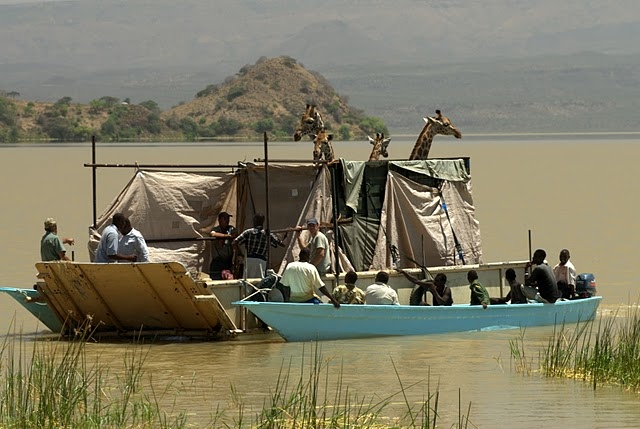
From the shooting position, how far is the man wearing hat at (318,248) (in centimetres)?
1884

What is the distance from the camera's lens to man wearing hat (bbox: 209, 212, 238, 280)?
19828mm

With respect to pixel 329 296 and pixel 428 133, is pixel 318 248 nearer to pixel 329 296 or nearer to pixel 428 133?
pixel 329 296

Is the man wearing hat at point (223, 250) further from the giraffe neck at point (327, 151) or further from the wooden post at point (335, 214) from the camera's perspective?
the giraffe neck at point (327, 151)

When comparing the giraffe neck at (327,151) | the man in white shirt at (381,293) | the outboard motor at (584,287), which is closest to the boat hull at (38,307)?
the man in white shirt at (381,293)

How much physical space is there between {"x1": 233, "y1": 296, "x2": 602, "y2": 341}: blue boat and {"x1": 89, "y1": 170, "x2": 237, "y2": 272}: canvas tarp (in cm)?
240

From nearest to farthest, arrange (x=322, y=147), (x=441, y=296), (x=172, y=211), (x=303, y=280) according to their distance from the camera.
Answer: (x=303, y=280), (x=441, y=296), (x=172, y=211), (x=322, y=147)

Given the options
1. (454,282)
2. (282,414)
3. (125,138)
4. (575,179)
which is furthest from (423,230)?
(125,138)

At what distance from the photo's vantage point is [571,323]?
20.3 m

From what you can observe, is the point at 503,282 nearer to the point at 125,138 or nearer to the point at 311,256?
the point at 311,256

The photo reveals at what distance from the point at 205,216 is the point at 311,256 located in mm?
2086

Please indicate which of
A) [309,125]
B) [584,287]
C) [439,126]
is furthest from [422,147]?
[584,287]

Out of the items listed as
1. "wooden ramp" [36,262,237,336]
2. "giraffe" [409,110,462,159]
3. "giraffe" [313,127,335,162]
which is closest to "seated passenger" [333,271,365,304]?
"wooden ramp" [36,262,237,336]

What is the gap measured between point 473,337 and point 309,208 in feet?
8.86

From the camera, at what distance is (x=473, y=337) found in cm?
1908
